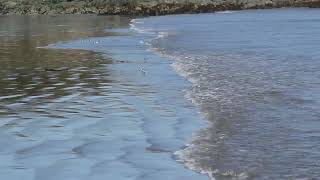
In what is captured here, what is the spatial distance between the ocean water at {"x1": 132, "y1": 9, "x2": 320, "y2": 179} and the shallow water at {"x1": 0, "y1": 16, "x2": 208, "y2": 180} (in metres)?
0.36

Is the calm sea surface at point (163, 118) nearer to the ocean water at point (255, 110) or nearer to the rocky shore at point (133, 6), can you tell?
the ocean water at point (255, 110)

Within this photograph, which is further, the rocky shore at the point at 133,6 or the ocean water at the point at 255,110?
the rocky shore at the point at 133,6

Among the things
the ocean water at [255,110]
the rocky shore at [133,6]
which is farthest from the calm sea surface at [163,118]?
the rocky shore at [133,6]

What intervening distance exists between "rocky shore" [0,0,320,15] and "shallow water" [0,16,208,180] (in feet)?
184

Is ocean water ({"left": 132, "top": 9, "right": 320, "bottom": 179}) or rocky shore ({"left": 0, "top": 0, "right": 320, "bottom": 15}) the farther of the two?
rocky shore ({"left": 0, "top": 0, "right": 320, "bottom": 15})

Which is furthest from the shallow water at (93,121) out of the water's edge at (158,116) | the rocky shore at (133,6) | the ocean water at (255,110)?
the rocky shore at (133,6)

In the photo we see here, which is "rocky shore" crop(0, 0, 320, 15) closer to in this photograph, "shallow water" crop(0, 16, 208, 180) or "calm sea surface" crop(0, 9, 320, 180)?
"calm sea surface" crop(0, 9, 320, 180)

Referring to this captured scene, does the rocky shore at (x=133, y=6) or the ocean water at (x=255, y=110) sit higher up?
the ocean water at (x=255, y=110)

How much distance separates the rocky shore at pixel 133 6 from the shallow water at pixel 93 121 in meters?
56.2

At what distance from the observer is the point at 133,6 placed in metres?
82.1

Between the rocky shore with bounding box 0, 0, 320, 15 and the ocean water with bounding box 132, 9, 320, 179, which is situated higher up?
the ocean water with bounding box 132, 9, 320, 179

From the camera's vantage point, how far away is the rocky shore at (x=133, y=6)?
2928 inches

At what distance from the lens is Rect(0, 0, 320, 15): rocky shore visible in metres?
74.4

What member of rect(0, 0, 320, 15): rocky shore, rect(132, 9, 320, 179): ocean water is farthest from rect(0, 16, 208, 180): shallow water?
rect(0, 0, 320, 15): rocky shore
